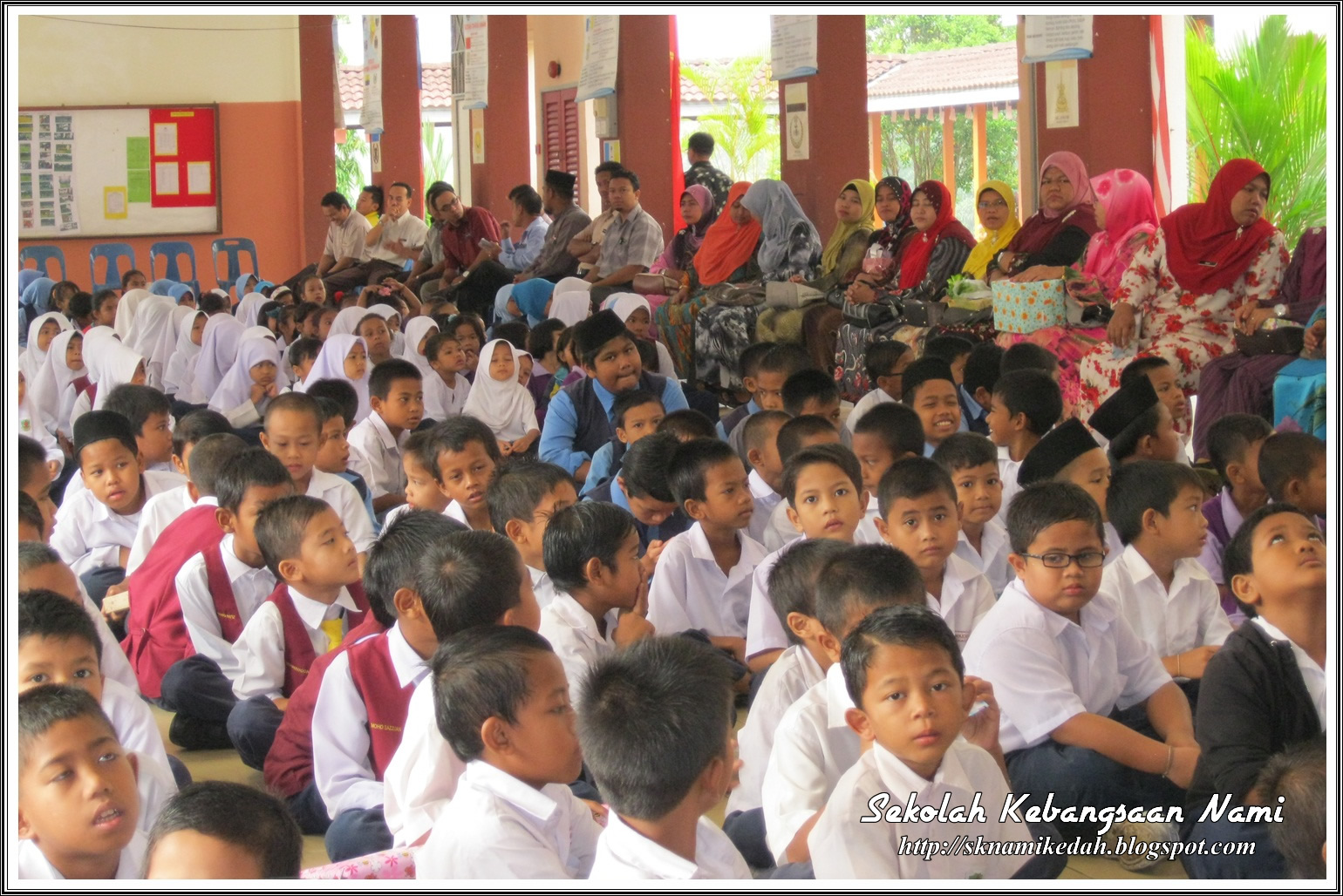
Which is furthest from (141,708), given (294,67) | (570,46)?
(294,67)

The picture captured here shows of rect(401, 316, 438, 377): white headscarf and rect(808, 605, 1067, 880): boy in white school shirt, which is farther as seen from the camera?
rect(401, 316, 438, 377): white headscarf

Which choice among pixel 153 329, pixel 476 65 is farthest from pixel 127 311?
pixel 476 65

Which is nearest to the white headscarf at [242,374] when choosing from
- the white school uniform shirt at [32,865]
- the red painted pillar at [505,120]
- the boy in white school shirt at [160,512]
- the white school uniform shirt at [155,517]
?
the boy in white school shirt at [160,512]

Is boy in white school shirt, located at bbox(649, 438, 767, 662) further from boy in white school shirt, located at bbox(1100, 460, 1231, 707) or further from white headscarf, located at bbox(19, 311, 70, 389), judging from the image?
white headscarf, located at bbox(19, 311, 70, 389)

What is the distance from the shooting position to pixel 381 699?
2256 mm

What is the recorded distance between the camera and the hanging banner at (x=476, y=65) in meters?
10.7

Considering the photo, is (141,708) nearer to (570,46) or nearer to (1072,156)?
(1072,156)

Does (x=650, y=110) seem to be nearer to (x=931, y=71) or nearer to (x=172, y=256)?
Result: (x=172, y=256)

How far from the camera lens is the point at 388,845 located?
2.16 meters

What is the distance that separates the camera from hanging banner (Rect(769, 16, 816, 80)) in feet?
23.5

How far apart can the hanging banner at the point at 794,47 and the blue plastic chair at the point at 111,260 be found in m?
8.05

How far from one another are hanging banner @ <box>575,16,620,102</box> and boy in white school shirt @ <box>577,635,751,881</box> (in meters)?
7.52

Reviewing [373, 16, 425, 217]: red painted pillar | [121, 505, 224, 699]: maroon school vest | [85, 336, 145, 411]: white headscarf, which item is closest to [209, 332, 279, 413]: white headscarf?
[85, 336, 145, 411]: white headscarf

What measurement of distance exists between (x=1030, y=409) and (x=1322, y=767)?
2.05m
